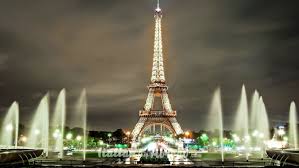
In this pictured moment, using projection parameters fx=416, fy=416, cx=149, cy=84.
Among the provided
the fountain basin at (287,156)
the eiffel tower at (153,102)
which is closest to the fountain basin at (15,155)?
the fountain basin at (287,156)

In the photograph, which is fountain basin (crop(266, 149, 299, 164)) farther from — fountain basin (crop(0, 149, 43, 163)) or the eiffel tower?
the eiffel tower

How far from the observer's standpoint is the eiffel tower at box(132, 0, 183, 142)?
97.8m

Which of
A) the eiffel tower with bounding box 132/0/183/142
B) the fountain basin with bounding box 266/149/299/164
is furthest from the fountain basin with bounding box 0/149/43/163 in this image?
the eiffel tower with bounding box 132/0/183/142

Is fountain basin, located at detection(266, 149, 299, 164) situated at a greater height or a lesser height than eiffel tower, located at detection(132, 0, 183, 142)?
lesser

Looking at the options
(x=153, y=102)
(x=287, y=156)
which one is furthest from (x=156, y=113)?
(x=287, y=156)

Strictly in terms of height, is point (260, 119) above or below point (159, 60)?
below

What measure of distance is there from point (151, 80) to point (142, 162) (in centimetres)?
6935

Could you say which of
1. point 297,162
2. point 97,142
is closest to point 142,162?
point 297,162

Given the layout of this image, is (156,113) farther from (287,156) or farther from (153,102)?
(287,156)

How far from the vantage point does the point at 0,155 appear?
2314cm

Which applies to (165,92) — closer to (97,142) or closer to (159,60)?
(159,60)

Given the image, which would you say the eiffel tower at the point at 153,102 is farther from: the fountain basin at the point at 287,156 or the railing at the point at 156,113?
the fountain basin at the point at 287,156

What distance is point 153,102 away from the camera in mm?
101375

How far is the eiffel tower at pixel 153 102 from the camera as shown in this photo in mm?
97750
